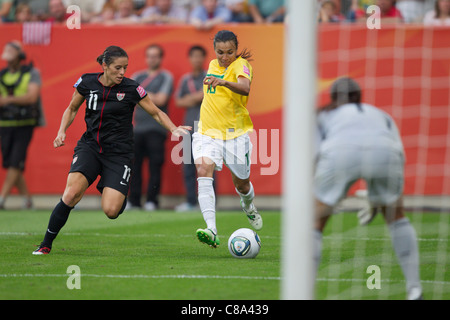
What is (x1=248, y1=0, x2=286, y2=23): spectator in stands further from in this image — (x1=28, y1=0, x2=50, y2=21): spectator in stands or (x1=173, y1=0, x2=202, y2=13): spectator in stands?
(x1=28, y1=0, x2=50, y2=21): spectator in stands

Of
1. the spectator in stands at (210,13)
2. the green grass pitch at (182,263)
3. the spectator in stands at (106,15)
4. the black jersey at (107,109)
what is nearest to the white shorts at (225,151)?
the black jersey at (107,109)

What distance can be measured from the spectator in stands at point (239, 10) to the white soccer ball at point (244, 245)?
306 inches

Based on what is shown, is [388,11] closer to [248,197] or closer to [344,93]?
[248,197]

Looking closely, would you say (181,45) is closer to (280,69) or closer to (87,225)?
(280,69)

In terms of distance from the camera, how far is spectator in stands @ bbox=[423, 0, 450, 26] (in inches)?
546

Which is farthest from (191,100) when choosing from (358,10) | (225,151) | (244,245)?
(244,245)

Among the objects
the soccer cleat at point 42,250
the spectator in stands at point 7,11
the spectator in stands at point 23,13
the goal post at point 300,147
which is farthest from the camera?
the spectator in stands at point 7,11

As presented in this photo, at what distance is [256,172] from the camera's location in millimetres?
14312

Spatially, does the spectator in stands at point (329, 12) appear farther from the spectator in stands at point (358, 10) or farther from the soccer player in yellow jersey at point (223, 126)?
the soccer player in yellow jersey at point (223, 126)

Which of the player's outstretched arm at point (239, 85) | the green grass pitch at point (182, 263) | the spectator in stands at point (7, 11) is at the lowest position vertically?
the green grass pitch at point (182, 263)

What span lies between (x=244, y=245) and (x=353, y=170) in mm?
2566

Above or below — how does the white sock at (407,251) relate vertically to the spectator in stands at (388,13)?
below

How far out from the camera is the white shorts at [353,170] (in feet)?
19.2
